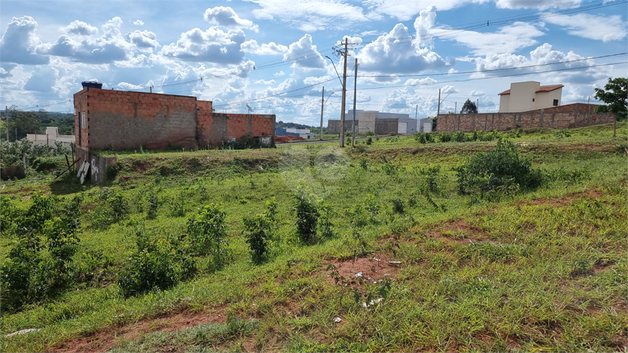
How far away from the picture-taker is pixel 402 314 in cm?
384

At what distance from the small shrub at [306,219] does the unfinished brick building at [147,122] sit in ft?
54.9

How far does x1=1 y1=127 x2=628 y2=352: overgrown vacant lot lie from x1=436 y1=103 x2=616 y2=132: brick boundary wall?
23611 mm

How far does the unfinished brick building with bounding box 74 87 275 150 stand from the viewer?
2012 centimetres

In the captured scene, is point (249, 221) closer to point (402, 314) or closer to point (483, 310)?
point (402, 314)

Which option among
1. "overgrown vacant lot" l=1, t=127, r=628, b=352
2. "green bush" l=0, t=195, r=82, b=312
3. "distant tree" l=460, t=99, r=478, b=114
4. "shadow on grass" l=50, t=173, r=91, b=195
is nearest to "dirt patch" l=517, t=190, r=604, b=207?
"overgrown vacant lot" l=1, t=127, r=628, b=352

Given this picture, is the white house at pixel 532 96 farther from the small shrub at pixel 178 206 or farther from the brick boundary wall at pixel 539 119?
the small shrub at pixel 178 206

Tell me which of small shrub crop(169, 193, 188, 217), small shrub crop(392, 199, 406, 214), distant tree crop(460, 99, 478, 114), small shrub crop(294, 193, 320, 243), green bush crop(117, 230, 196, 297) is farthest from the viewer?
distant tree crop(460, 99, 478, 114)

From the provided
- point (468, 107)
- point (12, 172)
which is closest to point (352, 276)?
point (12, 172)

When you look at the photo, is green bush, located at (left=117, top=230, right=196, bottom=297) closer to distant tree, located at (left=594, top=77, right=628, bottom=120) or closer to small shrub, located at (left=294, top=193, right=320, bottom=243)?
small shrub, located at (left=294, top=193, right=320, bottom=243)

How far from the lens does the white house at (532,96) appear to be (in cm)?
3956

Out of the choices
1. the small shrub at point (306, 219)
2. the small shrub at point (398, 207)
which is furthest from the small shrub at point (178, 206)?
the small shrub at point (398, 207)

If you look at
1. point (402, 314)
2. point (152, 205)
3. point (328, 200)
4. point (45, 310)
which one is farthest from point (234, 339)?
point (152, 205)

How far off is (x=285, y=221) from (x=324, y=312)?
539 cm

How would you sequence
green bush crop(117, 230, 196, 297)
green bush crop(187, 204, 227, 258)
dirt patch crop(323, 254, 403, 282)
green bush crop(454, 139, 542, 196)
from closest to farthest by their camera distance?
dirt patch crop(323, 254, 403, 282)
green bush crop(117, 230, 196, 297)
green bush crop(187, 204, 227, 258)
green bush crop(454, 139, 542, 196)
